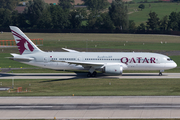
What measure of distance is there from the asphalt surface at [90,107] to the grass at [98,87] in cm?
201

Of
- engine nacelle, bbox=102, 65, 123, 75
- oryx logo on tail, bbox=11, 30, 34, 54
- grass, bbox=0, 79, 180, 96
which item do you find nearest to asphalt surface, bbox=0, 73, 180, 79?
engine nacelle, bbox=102, 65, 123, 75

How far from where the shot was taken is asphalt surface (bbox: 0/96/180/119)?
26.0 m

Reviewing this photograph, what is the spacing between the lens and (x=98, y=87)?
38.8 meters

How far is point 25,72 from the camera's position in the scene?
51469mm

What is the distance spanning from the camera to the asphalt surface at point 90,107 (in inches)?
1024

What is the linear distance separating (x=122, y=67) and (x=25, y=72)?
59.2 ft

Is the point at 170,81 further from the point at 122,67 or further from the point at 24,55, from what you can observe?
the point at 24,55

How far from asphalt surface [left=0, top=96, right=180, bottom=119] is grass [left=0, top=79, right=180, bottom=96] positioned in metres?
2.01

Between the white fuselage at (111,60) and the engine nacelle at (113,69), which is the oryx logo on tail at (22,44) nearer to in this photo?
the white fuselage at (111,60)

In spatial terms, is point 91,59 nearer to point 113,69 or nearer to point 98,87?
point 113,69

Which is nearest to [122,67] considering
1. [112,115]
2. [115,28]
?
[112,115]

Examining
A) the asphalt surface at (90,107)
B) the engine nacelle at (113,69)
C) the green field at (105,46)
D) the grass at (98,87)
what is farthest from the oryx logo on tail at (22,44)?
the asphalt surface at (90,107)

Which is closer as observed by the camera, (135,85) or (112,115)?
(112,115)

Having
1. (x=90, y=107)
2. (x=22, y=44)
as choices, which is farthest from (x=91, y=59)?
(x=90, y=107)
